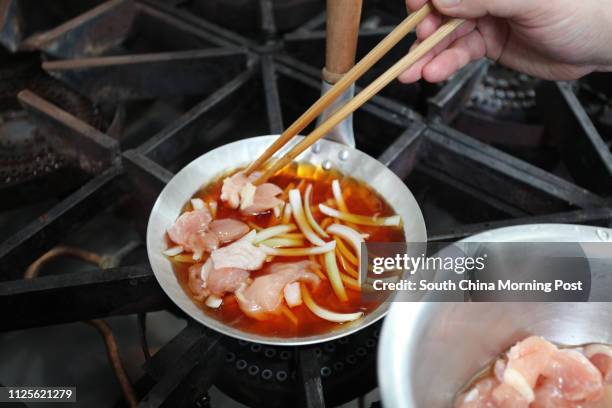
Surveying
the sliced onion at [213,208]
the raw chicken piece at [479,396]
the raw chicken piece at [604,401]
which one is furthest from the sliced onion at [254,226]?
the raw chicken piece at [604,401]

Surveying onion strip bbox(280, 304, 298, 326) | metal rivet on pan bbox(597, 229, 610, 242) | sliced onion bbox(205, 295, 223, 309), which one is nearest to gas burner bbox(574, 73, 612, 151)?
metal rivet on pan bbox(597, 229, 610, 242)

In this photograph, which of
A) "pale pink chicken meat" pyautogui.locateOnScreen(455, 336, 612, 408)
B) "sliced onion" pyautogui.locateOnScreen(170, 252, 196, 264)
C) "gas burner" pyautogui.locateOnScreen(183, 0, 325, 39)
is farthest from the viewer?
"gas burner" pyautogui.locateOnScreen(183, 0, 325, 39)

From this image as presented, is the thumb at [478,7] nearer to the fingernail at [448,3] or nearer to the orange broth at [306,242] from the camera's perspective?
the fingernail at [448,3]

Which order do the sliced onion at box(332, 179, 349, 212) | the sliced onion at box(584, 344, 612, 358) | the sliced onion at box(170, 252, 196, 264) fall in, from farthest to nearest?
the sliced onion at box(332, 179, 349, 212)
the sliced onion at box(170, 252, 196, 264)
the sliced onion at box(584, 344, 612, 358)

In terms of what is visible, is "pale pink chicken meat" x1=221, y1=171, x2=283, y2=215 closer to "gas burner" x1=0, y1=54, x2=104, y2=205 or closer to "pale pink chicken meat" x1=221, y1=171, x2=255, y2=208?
"pale pink chicken meat" x1=221, y1=171, x2=255, y2=208

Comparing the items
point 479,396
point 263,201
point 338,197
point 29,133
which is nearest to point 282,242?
point 263,201

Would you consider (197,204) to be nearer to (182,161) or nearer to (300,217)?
(300,217)
